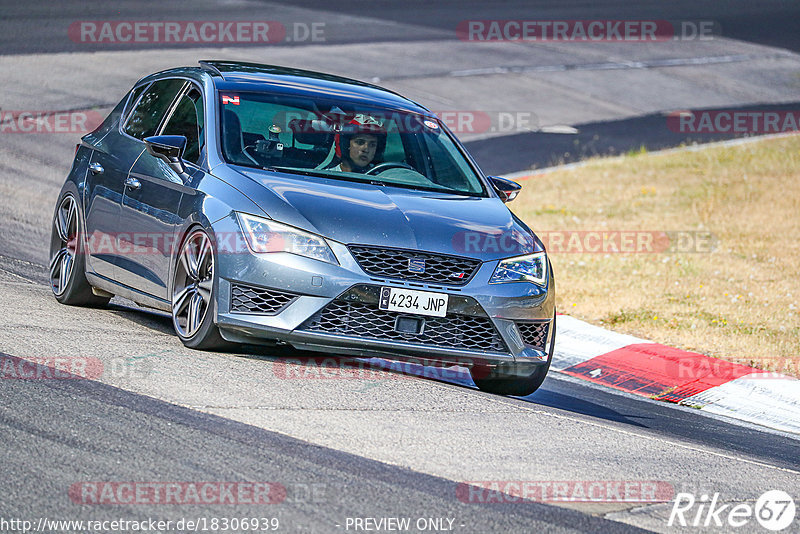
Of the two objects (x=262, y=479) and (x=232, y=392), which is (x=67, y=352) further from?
(x=262, y=479)

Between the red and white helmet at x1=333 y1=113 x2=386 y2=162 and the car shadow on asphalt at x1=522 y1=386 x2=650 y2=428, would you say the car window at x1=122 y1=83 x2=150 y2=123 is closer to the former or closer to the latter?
the red and white helmet at x1=333 y1=113 x2=386 y2=162

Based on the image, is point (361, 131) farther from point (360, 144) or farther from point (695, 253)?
point (695, 253)

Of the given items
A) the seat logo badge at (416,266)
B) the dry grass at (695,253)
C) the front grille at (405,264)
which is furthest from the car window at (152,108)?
the dry grass at (695,253)

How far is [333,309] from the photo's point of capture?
22.2 feet

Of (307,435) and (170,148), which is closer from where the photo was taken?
(307,435)

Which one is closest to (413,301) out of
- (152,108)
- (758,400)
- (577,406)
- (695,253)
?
(577,406)

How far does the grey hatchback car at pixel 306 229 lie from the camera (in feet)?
22.3

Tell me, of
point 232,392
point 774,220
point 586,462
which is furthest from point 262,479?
point 774,220

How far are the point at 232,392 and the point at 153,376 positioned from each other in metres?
0.46

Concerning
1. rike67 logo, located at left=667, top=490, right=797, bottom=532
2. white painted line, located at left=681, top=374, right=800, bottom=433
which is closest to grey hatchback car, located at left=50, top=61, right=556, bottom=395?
white painted line, located at left=681, top=374, right=800, bottom=433

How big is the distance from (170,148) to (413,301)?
1.89 metres

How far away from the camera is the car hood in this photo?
6855 millimetres

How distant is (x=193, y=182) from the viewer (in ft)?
24.4

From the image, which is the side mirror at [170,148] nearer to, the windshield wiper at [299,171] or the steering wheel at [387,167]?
the windshield wiper at [299,171]
